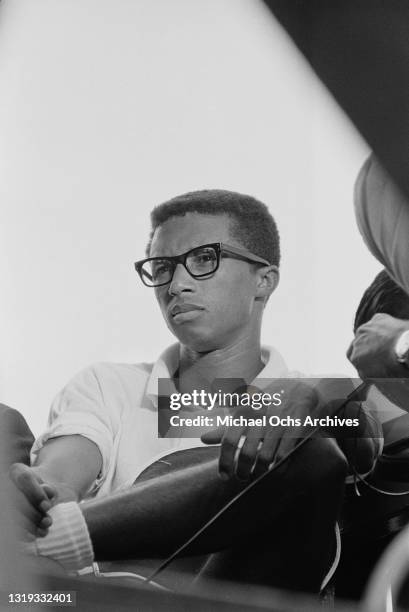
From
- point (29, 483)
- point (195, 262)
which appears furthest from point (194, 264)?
point (29, 483)

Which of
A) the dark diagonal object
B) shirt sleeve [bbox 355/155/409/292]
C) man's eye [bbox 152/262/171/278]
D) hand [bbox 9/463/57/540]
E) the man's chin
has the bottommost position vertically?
hand [bbox 9/463/57/540]

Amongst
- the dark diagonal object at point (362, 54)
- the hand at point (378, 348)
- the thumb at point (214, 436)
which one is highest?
the dark diagonal object at point (362, 54)

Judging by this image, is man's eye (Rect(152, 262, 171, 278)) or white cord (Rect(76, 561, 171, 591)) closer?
white cord (Rect(76, 561, 171, 591))

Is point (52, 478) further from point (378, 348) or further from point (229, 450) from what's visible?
point (378, 348)

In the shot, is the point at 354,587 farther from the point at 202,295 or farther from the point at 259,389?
the point at 202,295

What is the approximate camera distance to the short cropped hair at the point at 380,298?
8.09ft

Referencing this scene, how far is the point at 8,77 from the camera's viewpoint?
263cm

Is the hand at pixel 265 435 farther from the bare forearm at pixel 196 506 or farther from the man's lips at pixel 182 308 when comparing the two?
the man's lips at pixel 182 308

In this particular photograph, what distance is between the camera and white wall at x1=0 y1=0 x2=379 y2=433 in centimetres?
248

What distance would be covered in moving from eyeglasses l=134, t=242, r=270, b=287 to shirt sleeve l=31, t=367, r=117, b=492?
0.31 m

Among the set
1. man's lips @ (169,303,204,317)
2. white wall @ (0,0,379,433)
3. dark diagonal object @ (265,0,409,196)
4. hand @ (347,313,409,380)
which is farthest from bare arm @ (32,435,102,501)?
dark diagonal object @ (265,0,409,196)

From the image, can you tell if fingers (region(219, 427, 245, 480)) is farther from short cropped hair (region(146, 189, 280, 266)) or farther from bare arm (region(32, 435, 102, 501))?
short cropped hair (region(146, 189, 280, 266))

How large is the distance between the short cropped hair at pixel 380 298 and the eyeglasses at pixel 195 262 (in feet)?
0.96

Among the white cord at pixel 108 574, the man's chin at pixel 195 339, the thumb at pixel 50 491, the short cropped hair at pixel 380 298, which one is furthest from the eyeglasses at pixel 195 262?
the white cord at pixel 108 574
